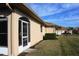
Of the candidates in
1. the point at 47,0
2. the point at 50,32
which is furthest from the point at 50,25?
the point at 47,0

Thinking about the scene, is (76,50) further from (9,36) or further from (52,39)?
(9,36)

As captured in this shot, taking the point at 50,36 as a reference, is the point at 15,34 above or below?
above

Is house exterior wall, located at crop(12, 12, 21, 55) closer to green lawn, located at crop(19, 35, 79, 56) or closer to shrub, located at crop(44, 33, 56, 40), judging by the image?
green lawn, located at crop(19, 35, 79, 56)

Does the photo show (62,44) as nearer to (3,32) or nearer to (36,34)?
(36,34)

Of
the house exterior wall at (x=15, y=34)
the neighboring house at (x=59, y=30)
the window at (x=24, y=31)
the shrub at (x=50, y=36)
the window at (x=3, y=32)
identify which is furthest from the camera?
the shrub at (x=50, y=36)

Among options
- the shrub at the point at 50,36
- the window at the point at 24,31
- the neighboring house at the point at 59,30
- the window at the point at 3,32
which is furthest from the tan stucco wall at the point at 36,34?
the window at the point at 3,32

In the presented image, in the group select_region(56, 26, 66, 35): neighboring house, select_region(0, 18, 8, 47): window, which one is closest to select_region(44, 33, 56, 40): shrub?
select_region(56, 26, 66, 35): neighboring house

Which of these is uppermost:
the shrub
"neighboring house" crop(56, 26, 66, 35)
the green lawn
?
"neighboring house" crop(56, 26, 66, 35)

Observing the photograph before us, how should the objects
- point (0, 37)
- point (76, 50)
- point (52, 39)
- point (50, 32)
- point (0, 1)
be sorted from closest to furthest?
point (0, 1) → point (0, 37) → point (76, 50) → point (50, 32) → point (52, 39)

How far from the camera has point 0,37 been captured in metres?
11.9

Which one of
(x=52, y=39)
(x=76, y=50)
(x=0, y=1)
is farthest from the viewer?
(x=52, y=39)

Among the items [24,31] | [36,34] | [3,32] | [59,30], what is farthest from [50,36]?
[3,32]

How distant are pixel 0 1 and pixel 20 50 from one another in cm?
308

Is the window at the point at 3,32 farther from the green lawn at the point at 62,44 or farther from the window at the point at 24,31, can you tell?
the green lawn at the point at 62,44
